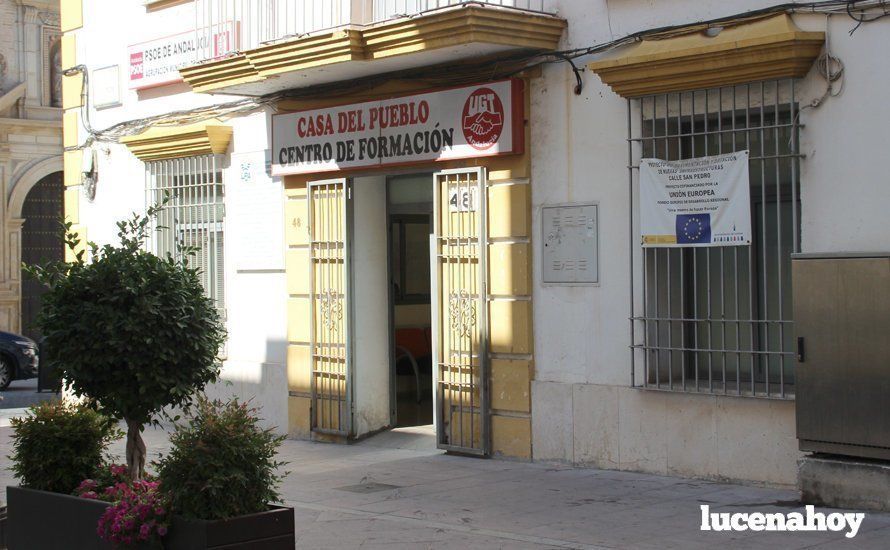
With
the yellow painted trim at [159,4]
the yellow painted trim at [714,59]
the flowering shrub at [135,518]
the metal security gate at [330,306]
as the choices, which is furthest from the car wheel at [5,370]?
the flowering shrub at [135,518]

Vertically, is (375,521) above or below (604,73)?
below

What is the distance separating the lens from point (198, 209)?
A: 1509cm

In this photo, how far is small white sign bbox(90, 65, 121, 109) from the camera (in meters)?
16.3

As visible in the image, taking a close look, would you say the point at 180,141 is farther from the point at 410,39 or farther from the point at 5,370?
the point at 5,370

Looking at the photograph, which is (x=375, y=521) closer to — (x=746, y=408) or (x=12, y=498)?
(x=12, y=498)

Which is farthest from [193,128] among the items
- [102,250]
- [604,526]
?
[604,526]

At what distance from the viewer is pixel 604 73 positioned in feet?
33.7

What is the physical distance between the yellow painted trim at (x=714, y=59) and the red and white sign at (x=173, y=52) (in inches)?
212

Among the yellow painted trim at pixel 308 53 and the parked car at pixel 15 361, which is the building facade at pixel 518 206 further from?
the parked car at pixel 15 361

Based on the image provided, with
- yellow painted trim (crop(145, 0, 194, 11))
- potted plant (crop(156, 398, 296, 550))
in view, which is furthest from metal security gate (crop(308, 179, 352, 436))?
potted plant (crop(156, 398, 296, 550))

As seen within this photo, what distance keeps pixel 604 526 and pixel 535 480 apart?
1.98 meters

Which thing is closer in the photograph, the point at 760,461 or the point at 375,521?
the point at 375,521

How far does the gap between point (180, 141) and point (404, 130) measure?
151 inches

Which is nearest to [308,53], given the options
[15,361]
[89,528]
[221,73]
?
[221,73]
